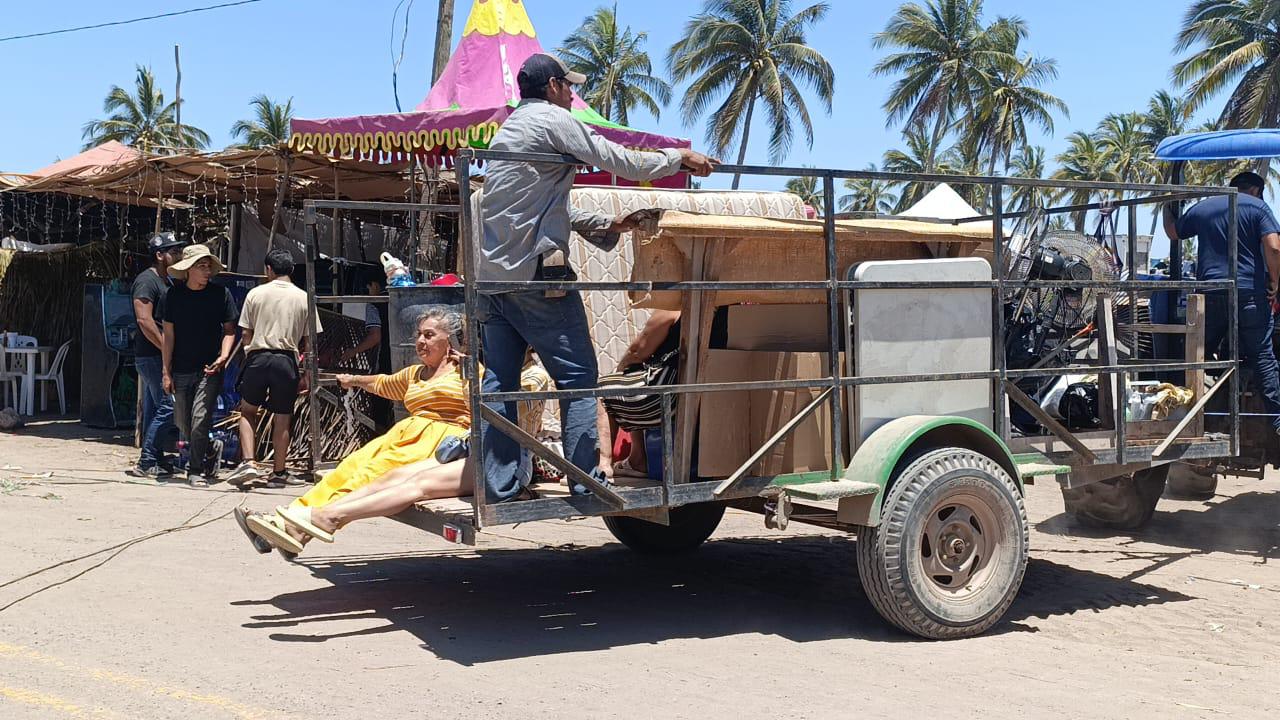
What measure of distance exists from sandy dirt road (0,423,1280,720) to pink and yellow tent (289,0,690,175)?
138 inches

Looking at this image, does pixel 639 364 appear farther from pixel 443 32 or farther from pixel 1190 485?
pixel 443 32

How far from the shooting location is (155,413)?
993 centimetres

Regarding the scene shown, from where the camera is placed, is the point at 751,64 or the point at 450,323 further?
the point at 751,64

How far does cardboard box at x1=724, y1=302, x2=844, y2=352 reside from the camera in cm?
561

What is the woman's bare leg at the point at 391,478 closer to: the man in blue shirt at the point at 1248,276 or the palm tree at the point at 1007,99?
the man in blue shirt at the point at 1248,276

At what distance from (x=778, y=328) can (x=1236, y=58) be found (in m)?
31.3

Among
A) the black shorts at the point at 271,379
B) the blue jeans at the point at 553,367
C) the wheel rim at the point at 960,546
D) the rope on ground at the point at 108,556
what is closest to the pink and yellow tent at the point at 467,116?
the black shorts at the point at 271,379

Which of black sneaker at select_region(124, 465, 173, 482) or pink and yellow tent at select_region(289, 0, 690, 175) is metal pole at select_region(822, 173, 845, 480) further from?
black sneaker at select_region(124, 465, 173, 482)

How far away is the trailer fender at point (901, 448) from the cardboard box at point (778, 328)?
57 cm

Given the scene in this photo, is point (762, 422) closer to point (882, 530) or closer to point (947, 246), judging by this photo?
point (882, 530)

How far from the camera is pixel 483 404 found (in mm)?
4570

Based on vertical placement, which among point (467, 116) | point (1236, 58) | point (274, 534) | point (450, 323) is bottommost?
point (274, 534)

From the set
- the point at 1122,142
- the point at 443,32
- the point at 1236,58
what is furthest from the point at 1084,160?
the point at 443,32

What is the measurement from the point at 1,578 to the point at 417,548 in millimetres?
2211
